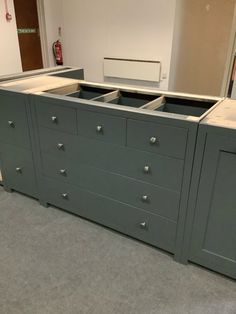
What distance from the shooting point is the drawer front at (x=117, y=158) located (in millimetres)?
1598

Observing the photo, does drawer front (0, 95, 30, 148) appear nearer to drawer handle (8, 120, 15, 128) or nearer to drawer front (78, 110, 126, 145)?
drawer handle (8, 120, 15, 128)

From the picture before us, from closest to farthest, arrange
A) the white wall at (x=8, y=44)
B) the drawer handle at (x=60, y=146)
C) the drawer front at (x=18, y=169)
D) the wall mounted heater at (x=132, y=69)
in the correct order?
the drawer handle at (x=60, y=146), the drawer front at (x=18, y=169), the white wall at (x=8, y=44), the wall mounted heater at (x=132, y=69)

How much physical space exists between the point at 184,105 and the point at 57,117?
889mm

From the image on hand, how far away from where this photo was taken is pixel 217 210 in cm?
154

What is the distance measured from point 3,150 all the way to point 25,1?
3644 mm

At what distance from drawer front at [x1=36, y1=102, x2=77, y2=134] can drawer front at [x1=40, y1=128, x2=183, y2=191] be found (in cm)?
5

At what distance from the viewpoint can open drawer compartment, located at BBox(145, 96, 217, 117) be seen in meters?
1.82

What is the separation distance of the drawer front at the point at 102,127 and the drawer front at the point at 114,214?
47 centimetres

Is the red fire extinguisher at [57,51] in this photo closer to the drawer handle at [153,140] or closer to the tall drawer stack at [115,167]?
the tall drawer stack at [115,167]

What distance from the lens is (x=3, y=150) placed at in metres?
2.33

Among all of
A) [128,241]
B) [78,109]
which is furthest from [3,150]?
[128,241]

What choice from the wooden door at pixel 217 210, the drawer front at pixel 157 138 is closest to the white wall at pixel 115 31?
the drawer front at pixel 157 138

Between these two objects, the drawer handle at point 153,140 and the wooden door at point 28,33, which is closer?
the drawer handle at point 153,140

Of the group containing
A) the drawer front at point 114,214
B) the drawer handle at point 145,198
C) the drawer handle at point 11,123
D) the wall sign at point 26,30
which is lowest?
the drawer front at point 114,214
